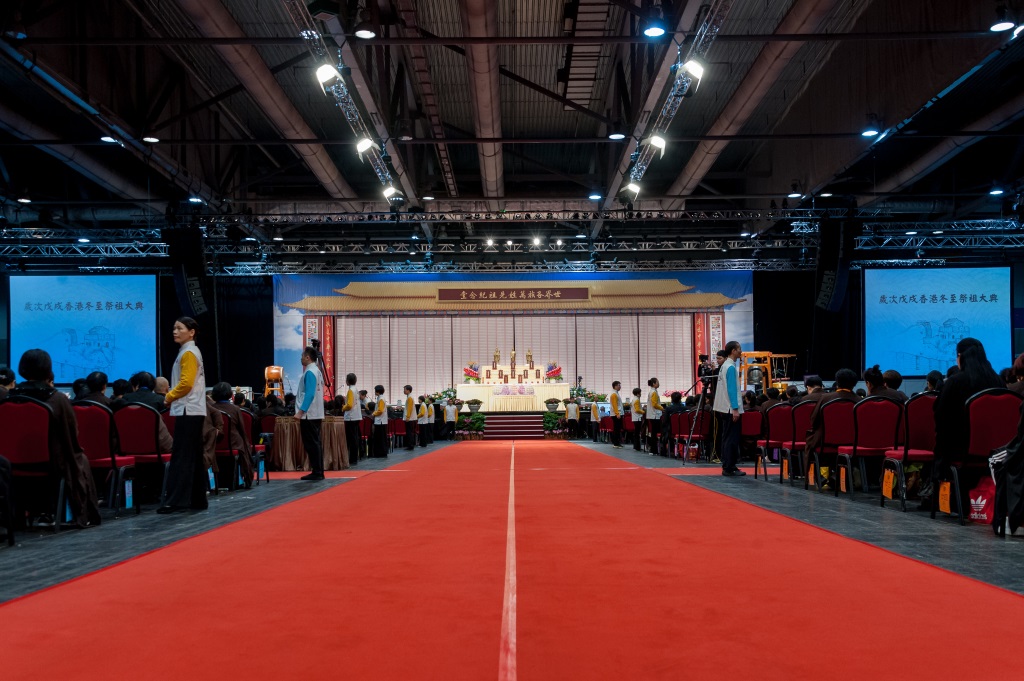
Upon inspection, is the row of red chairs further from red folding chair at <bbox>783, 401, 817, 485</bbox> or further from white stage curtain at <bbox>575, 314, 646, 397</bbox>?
white stage curtain at <bbox>575, 314, 646, 397</bbox>

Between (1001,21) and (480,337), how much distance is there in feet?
63.1

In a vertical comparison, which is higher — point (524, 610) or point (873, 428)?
point (873, 428)

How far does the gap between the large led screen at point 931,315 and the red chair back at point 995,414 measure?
14.6 meters

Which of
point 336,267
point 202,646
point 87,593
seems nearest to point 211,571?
point 87,593

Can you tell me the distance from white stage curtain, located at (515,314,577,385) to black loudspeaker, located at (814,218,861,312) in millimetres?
11279

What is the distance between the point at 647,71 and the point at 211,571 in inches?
346

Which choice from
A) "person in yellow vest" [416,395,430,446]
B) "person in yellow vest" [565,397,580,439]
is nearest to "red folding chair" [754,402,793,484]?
"person in yellow vest" [416,395,430,446]

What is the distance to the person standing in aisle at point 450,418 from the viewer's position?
22.0 metres

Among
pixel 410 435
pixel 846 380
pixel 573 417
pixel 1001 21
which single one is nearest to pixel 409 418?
pixel 410 435

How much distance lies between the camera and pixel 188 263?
14469 millimetres

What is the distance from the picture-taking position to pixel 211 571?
3260 millimetres

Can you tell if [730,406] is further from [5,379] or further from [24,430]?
[5,379]

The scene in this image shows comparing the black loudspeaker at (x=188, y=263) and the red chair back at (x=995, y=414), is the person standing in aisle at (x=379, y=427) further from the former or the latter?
the red chair back at (x=995, y=414)

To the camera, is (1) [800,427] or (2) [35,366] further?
(1) [800,427]
